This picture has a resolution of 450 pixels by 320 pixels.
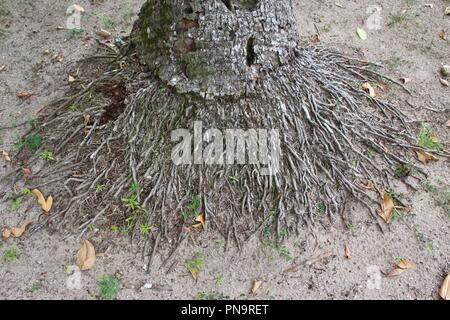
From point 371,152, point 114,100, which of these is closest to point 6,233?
point 114,100

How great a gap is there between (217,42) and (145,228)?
4.67ft

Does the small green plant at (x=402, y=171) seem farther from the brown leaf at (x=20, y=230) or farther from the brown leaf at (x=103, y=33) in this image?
the brown leaf at (x=103, y=33)

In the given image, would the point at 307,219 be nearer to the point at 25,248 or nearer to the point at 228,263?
the point at 228,263

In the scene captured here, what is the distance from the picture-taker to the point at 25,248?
3.38m

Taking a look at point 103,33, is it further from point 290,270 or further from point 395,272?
point 395,272

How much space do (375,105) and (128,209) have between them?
2440 millimetres

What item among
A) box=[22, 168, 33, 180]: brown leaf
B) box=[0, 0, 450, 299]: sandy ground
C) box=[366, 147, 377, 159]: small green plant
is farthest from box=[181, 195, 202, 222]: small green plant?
box=[366, 147, 377, 159]: small green plant

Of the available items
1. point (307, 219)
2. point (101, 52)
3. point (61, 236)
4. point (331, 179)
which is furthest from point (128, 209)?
point (101, 52)

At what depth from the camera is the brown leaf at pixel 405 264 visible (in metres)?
3.31

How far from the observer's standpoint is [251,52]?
11.0ft

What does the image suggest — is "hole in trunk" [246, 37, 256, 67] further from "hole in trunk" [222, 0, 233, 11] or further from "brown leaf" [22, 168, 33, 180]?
"brown leaf" [22, 168, 33, 180]

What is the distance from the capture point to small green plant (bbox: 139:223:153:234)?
3357 millimetres

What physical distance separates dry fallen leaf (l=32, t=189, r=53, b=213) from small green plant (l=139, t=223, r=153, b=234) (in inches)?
30.0

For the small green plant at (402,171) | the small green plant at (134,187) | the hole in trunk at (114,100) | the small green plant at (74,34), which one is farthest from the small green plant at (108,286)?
the small green plant at (74,34)
